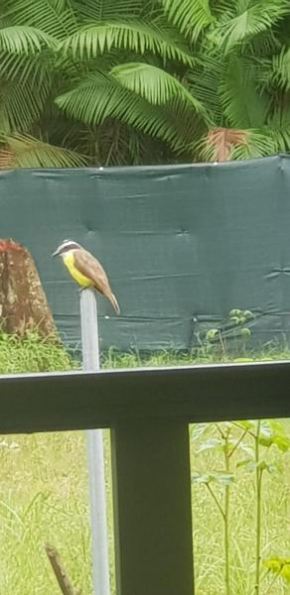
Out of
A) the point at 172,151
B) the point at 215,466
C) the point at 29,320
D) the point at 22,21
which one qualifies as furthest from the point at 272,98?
the point at 215,466

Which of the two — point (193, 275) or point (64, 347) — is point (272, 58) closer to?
point (193, 275)

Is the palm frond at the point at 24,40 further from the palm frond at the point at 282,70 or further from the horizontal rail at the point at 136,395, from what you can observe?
the horizontal rail at the point at 136,395

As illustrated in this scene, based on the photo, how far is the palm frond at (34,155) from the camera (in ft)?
10.9

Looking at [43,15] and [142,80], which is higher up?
[43,15]

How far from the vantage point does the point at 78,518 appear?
56cm

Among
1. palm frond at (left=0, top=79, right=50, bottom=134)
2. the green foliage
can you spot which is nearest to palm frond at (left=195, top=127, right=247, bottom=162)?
palm frond at (left=0, top=79, right=50, bottom=134)

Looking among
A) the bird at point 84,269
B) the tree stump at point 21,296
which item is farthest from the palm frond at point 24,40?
the bird at point 84,269

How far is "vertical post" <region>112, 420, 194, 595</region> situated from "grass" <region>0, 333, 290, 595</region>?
0.06m

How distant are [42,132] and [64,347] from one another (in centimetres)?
129

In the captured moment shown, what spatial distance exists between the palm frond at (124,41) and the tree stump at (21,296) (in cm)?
115

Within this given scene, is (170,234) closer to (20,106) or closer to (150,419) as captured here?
(20,106)

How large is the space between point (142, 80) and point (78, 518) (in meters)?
3.27

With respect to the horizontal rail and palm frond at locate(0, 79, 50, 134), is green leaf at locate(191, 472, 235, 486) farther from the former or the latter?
palm frond at locate(0, 79, 50, 134)

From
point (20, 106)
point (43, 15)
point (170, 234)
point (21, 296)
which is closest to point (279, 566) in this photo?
point (21, 296)
